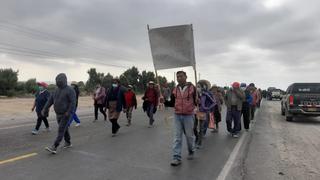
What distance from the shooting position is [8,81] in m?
51.2

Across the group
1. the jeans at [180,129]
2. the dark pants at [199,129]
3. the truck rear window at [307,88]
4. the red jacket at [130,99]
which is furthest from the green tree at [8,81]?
the jeans at [180,129]

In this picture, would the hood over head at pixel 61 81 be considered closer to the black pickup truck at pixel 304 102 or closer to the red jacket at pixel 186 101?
the red jacket at pixel 186 101

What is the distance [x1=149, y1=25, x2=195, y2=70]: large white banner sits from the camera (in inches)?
335

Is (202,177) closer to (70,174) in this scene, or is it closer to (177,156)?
(177,156)

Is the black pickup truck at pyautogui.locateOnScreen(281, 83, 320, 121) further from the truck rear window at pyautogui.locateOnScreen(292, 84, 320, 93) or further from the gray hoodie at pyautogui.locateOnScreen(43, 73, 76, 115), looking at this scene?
the gray hoodie at pyautogui.locateOnScreen(43, 73, 76, 115)

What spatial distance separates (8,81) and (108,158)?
1929 inches

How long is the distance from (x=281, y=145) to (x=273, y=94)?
5051 cm

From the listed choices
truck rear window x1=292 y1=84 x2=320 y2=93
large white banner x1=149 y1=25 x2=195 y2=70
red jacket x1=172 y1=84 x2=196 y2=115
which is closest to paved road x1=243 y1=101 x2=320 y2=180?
red jacket x1=172 y1=84 x2=196 y2=115

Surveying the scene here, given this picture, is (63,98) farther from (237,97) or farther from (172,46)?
(237,97)

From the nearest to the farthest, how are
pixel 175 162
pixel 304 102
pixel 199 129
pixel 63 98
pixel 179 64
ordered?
pixel 175 162 < pixel 63 98 < pixel 199 129 < pixel 179 64 < pixel 304 102

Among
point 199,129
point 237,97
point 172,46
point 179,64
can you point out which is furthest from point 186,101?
point 237,97

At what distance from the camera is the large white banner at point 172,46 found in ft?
27.9

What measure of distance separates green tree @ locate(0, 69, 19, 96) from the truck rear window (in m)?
43.6

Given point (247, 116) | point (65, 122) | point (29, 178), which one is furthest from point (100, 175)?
point (247, 116)
